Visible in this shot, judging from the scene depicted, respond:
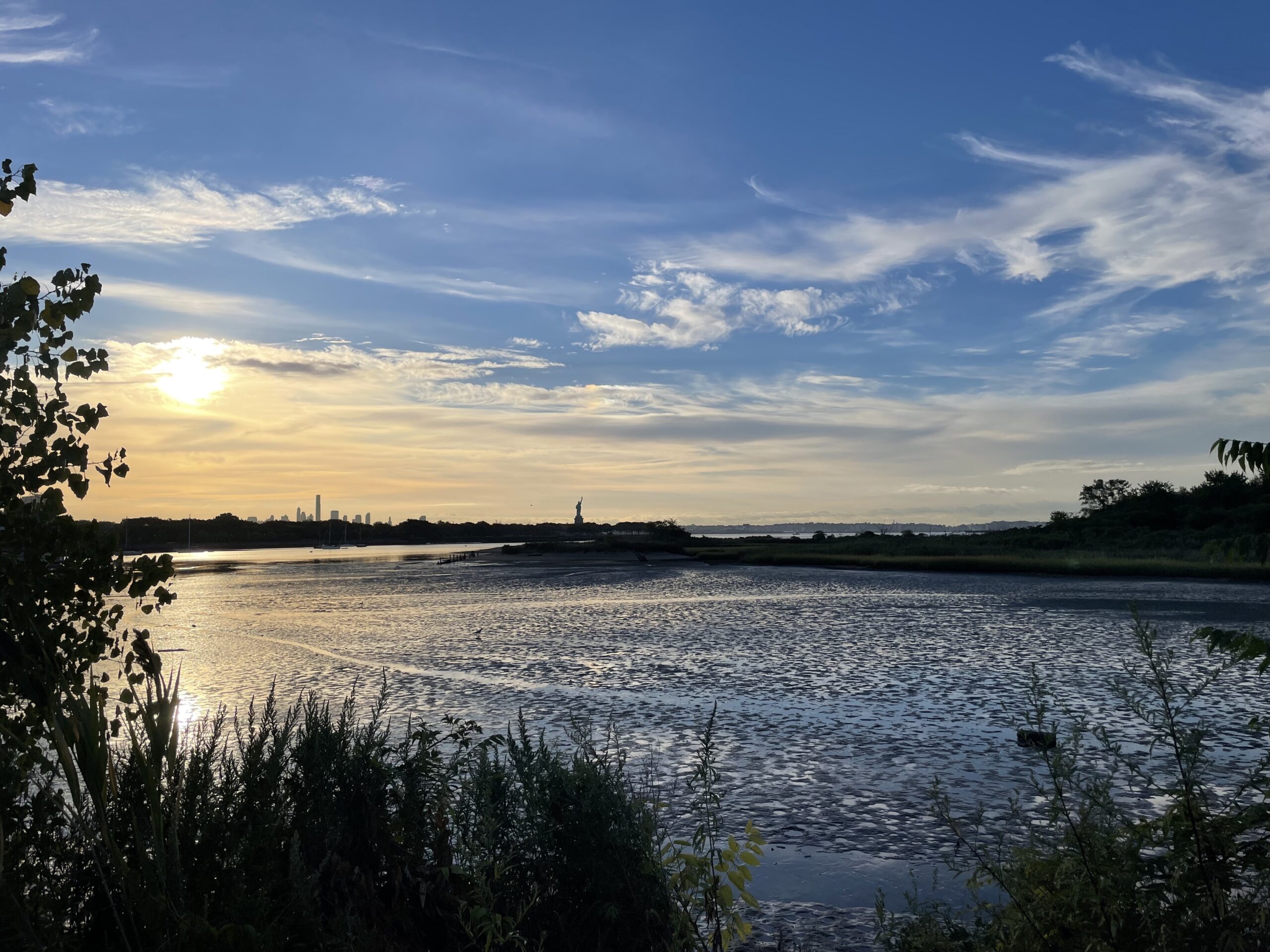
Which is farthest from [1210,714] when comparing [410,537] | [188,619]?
[410,537]

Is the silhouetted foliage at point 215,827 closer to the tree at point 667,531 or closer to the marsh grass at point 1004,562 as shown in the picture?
the marsh grass at point 1004,562

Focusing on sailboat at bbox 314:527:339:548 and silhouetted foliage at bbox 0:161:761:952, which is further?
sailboat at bbox 314:527:339:548

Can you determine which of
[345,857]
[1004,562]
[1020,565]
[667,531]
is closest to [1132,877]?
[345,857]

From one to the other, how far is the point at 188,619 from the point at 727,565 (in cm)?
4015

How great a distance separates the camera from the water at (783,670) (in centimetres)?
840

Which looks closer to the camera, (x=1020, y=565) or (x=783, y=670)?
(x=783, y=670)

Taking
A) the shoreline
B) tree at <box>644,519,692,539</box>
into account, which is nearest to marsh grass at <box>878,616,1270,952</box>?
the shoreline

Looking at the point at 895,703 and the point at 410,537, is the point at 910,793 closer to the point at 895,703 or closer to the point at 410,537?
the point at 895,703

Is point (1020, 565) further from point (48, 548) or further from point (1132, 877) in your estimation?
point (48, 548)

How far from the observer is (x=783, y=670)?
659 inches

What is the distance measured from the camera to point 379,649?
66.3 feet

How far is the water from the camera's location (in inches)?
331

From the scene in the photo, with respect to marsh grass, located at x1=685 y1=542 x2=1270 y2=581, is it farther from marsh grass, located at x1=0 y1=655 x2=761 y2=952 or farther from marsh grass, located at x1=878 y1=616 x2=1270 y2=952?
marsh grass, located at x1=0 y1=655 x2=761 y2=952

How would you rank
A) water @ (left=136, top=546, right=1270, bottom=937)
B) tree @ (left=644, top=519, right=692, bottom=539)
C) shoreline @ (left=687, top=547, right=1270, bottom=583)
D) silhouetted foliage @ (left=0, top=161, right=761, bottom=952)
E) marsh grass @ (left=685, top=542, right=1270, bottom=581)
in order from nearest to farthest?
silhouetted foliage @ (left=0, top=161, right=761, bottom=952) < water @ (left=136, top=546, right=1270, bottom=937) < shoreline @ (left=687, top=547, right=1270, bottom=583) < marsh grass @ (left=685, top=542, right=1270, bottom=581) < tree @ (left=644, top=519, right=692, bottom=539)
